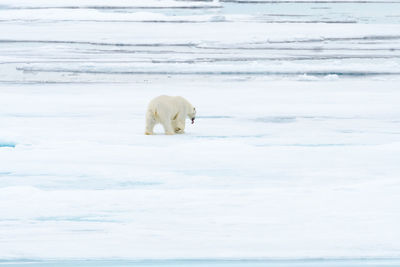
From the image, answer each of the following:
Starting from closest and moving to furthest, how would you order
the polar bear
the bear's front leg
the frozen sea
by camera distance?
the frozen sea < the polar bear < the bear's front leg

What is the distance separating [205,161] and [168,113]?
971 millimetres

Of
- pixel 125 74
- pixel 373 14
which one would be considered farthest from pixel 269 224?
pixel 373 14

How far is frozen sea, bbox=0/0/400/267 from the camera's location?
11.1ft

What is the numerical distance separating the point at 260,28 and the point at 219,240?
1292cm

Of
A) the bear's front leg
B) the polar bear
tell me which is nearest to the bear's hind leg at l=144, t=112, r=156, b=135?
the polar bear

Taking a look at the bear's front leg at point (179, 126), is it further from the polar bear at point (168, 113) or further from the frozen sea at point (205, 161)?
the frozen sea at point (205, 161)

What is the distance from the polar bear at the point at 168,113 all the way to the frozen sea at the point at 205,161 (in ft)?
0.35

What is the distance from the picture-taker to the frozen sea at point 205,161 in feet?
11.1

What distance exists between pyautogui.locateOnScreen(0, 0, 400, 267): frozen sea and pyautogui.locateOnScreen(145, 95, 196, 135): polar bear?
4.2 inches

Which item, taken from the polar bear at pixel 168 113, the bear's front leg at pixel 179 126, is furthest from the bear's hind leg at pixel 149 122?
the bear's front leg at pixel 179 126

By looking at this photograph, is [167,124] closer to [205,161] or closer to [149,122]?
[149,122]

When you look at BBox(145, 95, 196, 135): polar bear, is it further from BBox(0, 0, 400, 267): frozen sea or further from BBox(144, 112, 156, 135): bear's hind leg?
BBox(0, 0, 400, 267): frozen sea

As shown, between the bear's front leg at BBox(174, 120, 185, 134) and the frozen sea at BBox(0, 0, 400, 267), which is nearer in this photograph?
the frozen sea at BBox(0, 0, 400, 267)

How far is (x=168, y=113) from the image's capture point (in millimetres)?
5902
